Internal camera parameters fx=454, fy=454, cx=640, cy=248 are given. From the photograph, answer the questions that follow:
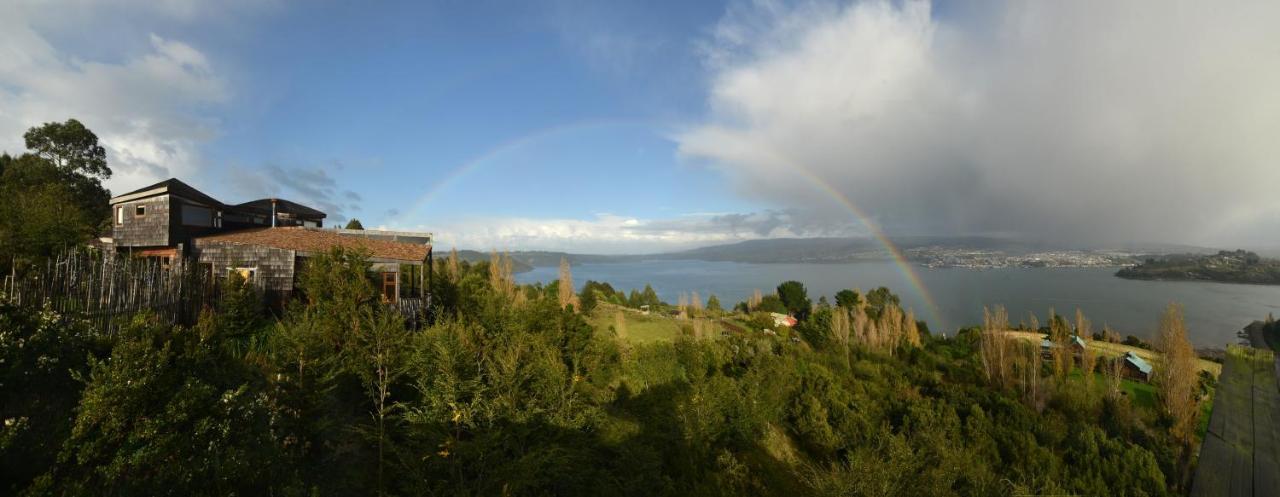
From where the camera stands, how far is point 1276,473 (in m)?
7.27

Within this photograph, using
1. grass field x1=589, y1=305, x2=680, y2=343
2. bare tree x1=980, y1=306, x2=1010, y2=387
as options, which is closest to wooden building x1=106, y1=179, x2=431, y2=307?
grass field x1=589, y1=305, x2=680, y2=343

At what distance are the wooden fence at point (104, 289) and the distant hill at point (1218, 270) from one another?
17465 centimetres

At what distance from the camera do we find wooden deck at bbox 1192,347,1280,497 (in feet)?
23.5

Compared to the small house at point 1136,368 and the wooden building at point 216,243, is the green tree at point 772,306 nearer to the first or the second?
Result: the small house at point 1136,368

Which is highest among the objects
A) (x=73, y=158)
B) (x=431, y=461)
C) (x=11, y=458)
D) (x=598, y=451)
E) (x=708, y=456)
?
→ (x=73, y=158)

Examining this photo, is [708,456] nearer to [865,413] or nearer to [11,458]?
[865,413]

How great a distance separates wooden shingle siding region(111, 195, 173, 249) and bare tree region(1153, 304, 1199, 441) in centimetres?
3522

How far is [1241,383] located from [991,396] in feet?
28.1

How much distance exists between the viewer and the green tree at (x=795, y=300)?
51594 mm

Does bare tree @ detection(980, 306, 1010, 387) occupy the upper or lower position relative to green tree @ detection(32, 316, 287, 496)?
lower

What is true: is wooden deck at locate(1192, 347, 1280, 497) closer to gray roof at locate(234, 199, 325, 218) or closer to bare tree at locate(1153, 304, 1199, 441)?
bare tree at locate(1153, 304, 1199, 441)

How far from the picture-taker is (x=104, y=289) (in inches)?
392

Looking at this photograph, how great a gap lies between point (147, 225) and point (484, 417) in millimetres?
16477

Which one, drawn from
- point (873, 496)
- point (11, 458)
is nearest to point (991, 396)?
point (873, 496)
